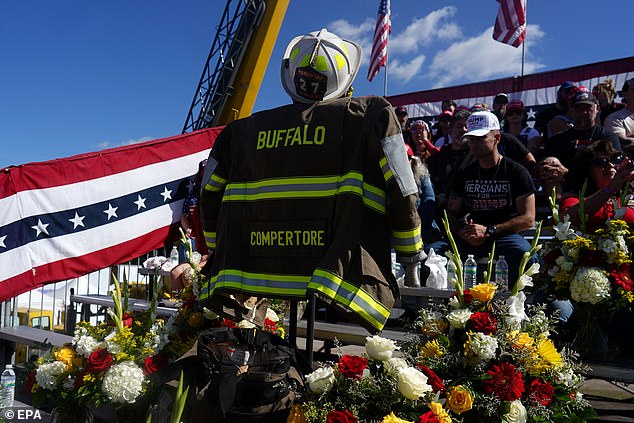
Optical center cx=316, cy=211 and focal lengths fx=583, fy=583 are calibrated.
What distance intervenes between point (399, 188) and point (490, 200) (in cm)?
246

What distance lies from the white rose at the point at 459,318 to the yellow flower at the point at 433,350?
118mm

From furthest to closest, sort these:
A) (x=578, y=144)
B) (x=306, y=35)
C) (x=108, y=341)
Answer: (x=578, y=144) < (x=108, y=341) < (x=306, y=35)

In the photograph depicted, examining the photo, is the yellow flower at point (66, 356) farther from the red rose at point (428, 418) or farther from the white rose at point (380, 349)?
the red rose at point (428, 418)

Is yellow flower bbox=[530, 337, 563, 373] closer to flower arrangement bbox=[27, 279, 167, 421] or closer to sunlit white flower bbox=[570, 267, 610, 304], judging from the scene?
sunlit white flower bbox=[570, 267, 610, 304]

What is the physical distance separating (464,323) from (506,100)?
6717 millimetres

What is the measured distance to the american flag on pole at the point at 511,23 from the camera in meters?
11.4

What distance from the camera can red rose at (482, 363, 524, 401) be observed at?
2239 millimetres

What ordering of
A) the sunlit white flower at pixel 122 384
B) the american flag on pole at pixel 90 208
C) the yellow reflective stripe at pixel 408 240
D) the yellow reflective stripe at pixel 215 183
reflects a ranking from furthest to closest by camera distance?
1. the american flag on pole at pixel 90 208
2. the yellow reflective stripe at pixel 215 183
3. the sunlit white flower at pixel 122 384
4. the yellow reflective stripe at pixel 408 240

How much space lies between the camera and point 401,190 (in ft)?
8.04

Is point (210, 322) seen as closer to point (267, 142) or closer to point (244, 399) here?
point (244, 399)

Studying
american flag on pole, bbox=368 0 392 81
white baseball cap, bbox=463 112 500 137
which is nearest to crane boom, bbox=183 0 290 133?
american flag on pole, bbox=368 0 392 81

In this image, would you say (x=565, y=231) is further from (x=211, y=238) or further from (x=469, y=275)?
(x=211, y=238)

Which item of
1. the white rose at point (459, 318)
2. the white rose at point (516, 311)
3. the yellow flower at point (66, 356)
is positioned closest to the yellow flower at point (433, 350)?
the white rose at point (459, 318)

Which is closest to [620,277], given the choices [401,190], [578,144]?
[401,190]
